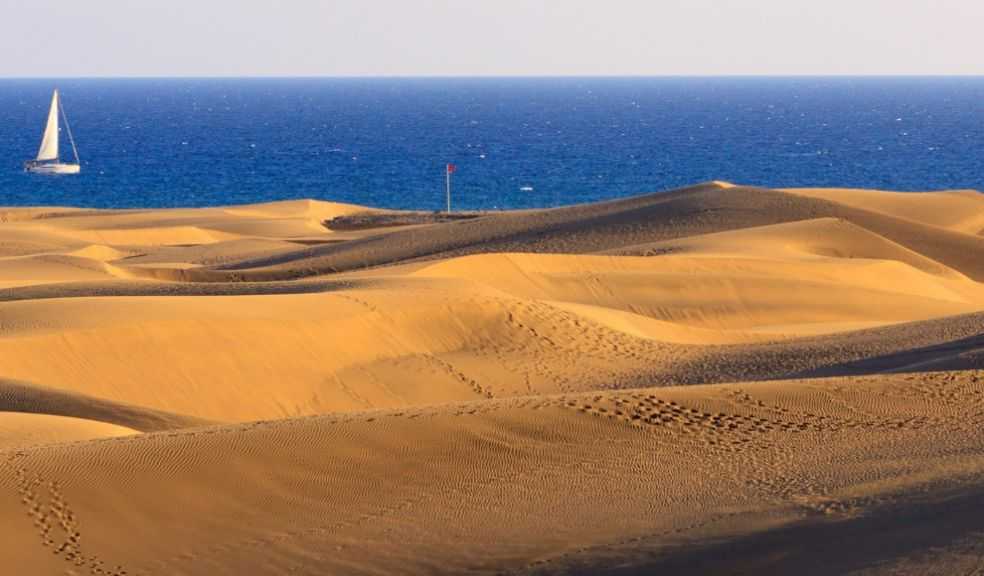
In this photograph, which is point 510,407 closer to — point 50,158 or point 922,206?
point 922,206

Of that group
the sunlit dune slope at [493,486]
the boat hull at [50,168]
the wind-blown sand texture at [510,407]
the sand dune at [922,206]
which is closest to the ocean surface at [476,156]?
the boat hull at [50,168]

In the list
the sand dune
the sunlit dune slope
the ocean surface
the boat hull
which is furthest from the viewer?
the boat hull

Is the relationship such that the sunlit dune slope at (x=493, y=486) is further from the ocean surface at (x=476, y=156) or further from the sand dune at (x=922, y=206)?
the ocean surface at (x=476, y=156)

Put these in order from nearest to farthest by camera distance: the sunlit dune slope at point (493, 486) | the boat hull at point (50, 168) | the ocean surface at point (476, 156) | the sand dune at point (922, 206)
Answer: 1. the sunlit dune slope at point (493, 486)
2. the sand dune at point (922, 206)
3. the ocean surface at point (476, 156)
4. the boat hull at point (50, 168)

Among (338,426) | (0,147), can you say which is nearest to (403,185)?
(0,147)

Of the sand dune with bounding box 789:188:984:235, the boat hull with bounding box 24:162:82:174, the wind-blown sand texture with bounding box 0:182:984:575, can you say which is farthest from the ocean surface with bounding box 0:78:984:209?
the wind-blown sand texture with bounding box 0:182:984:575

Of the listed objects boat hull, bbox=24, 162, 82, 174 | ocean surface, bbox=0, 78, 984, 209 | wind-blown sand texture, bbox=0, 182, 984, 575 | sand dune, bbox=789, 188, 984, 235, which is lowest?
ocean surface, bbox=0, 78, 984, 209

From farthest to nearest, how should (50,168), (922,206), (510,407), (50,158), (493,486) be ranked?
(50,158), (50,168), (922,206), (510,407), (493,486)

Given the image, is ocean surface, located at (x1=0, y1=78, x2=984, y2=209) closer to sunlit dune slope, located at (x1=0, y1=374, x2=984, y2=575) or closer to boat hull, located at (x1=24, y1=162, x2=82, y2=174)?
boat hull, located at (x1=24, y1=162, x2=82, y2=174)

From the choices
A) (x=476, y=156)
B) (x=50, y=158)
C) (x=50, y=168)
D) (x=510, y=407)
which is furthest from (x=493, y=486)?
(x=476, y=156)
